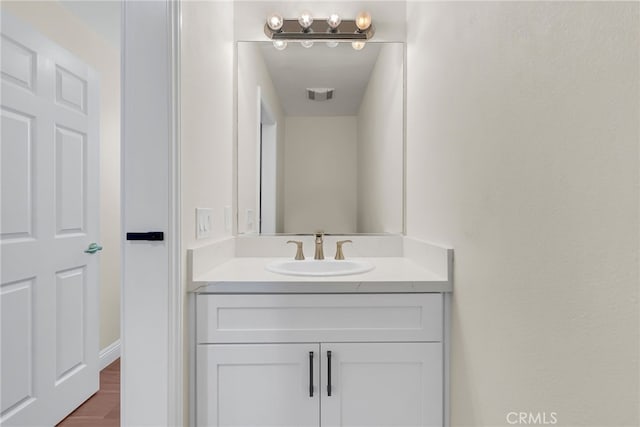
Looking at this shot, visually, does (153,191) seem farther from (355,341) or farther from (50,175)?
(50,175)

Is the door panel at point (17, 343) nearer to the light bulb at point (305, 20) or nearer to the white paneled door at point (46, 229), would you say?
the white paneled door at point (46, 229)

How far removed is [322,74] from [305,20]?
0.27 m

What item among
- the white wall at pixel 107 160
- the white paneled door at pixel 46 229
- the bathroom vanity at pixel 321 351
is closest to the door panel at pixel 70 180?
the white paneled door at pixel 46 229

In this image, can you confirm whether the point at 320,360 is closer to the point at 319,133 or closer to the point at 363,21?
the point at 319,133

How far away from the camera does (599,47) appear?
557mm

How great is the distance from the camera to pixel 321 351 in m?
1.22

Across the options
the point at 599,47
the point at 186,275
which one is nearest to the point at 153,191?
the point at 186,275

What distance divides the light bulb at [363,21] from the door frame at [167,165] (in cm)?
103

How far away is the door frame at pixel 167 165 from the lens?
105 cm

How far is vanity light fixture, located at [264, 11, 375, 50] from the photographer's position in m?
1.81

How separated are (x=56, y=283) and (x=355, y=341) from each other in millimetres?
1534

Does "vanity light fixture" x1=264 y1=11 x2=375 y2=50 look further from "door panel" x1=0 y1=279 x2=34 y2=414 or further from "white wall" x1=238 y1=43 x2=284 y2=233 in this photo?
"door panel" x1=0 y1=279 x2=34 y2=414

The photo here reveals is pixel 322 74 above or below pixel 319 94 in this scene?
above

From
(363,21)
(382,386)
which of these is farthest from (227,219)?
(363,21)
